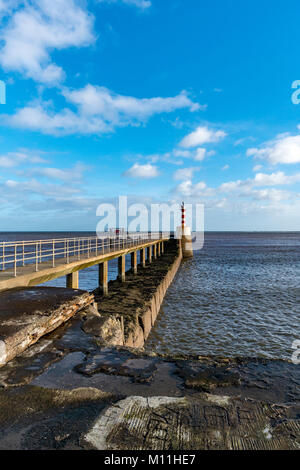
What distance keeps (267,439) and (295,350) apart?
7783 mm

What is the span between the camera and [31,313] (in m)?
5.70

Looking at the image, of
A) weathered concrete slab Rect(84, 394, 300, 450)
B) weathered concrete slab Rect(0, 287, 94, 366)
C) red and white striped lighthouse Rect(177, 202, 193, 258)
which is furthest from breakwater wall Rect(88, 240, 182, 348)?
red and white striped lighthouse Rect(177, 202, 193, 258)

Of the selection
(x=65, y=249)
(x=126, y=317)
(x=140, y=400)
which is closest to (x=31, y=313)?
(x=140, y=400)

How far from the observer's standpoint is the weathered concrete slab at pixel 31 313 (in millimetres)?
4605

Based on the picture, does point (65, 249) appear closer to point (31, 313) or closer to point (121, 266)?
point (121, 266)

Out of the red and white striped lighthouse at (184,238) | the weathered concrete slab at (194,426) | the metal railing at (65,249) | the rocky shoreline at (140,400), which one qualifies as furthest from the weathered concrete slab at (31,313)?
the red and white striped lighthouse at (184,238)

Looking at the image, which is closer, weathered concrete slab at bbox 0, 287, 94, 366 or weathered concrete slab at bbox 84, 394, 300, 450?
weathered concrete slab at bbox 84, 394, 300, 450

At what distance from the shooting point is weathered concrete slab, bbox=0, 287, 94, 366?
4605 millimetres

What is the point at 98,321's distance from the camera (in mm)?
6402

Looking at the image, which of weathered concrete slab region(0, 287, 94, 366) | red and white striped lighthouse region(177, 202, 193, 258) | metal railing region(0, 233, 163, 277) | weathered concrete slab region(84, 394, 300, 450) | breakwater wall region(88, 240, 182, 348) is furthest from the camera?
red and white striped lighthouse region(177, 202, 193, 258)

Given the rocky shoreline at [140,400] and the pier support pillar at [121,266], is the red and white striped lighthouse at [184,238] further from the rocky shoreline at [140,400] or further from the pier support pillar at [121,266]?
the rocky shoreline at [140,400]

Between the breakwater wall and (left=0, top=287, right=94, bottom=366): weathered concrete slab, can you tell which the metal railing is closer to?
(left=0, top=287, right=94, bottom=366): weathered concrete slab

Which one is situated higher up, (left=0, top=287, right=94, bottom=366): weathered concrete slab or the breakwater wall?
(left=0, top=287, right=94, bottom=366): weathered concrete slab

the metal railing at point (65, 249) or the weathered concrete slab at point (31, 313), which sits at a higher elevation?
the metal railing at point (65, 249)
